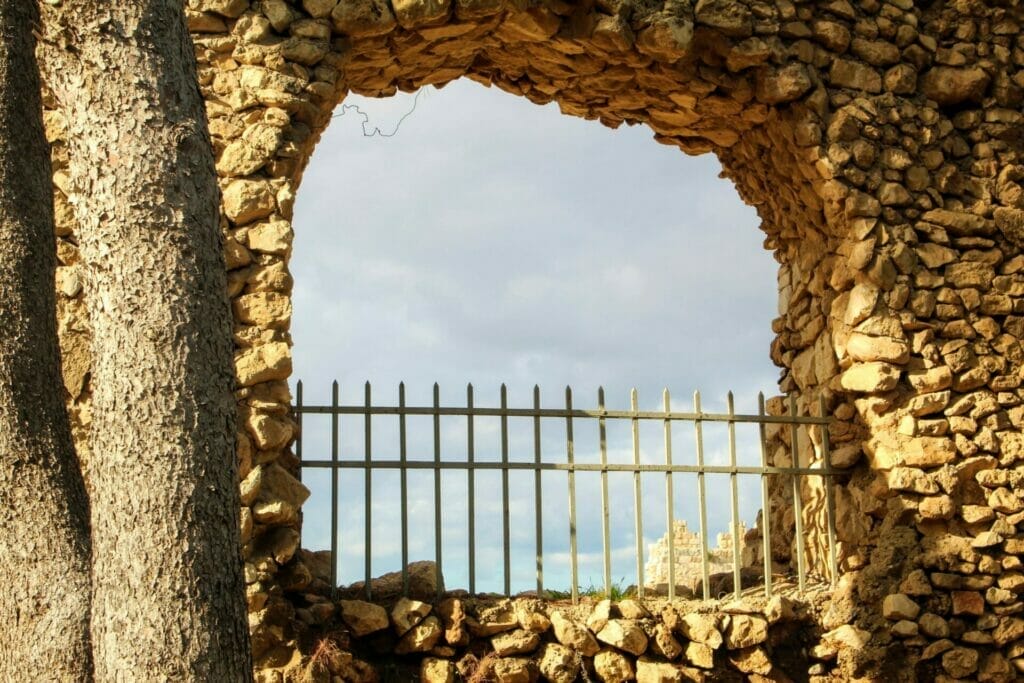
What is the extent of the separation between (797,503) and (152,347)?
13.5ft

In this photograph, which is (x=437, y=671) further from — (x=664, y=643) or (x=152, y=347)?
(x=152, y=347)

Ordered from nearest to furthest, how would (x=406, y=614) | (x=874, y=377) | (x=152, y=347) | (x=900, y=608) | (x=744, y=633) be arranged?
(x=152, y=347) < (x=406, y=614) < (x=744, y=633) < (x=900, y=608) < (x=874, y=377)

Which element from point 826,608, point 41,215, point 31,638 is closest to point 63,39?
point 41,215

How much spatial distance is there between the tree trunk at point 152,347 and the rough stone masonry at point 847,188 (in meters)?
1.97

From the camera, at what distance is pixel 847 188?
686cm

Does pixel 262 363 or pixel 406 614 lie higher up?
pixel 262 363

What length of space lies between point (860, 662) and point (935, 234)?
2318 mm

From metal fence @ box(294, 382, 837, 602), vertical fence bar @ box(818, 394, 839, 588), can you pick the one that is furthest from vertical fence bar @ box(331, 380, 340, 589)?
vertical fence bar @ box(818, 394, 839, 588)

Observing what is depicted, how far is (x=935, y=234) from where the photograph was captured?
696 cm

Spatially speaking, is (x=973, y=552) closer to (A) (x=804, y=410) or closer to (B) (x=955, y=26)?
(A) (x=804, y=410)

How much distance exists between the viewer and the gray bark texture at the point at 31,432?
3826mm

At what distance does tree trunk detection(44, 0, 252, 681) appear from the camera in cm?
360

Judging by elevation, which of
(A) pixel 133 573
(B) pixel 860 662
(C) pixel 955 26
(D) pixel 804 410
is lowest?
(B) pixel 860 662

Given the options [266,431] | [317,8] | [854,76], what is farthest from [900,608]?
[317,8]
